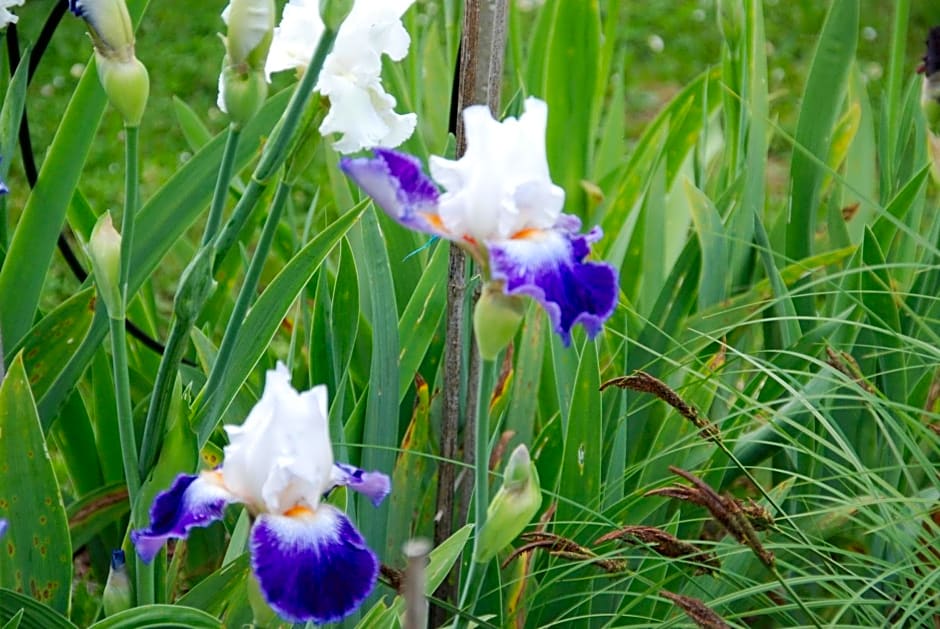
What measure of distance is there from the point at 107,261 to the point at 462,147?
444 mm

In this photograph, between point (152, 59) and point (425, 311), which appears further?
point (152, 59)

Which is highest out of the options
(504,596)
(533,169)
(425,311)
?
(533,169)

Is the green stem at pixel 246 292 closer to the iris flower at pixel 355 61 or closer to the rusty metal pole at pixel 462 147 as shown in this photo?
the iris flower at pixel 355 61

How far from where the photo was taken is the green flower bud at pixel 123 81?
0.80 metres

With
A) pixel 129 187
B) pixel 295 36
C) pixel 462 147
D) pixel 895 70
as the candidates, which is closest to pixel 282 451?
pixel 129 187

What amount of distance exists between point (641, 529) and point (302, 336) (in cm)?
87

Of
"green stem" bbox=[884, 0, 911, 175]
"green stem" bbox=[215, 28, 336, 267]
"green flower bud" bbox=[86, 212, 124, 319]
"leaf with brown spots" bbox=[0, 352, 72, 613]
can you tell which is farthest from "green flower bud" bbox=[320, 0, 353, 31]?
"green stem" bbox=[884, 0, 911, 175]

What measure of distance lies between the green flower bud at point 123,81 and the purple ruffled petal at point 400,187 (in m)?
0.21

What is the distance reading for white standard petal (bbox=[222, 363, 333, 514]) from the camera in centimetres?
64

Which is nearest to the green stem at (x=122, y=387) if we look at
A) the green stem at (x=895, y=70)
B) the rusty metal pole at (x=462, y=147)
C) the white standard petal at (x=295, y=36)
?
the white standard petal at (x=295, y=36)

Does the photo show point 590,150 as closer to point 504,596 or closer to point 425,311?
point 425,311

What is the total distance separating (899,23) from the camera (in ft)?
5.18

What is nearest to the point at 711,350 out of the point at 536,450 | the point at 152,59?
the point at 536,450

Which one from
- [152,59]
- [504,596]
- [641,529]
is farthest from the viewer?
[152,59]
